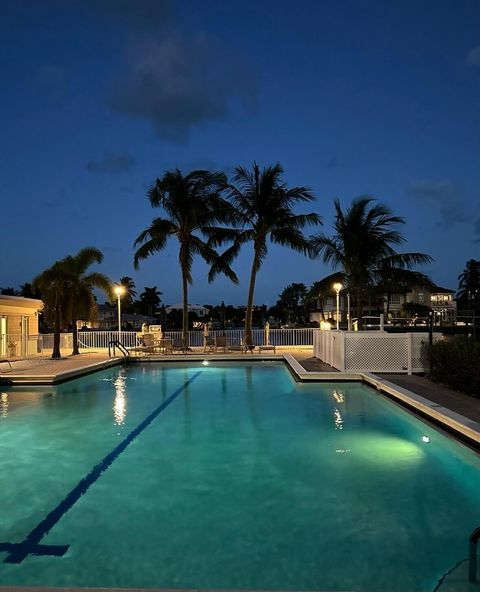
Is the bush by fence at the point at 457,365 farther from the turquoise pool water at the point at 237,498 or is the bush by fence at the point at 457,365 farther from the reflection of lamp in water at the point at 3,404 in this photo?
the reflection of lamp in water at the point at 3,404

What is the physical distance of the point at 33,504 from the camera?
4898 millimetres

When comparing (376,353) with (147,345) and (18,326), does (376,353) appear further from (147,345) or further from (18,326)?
(18,326)

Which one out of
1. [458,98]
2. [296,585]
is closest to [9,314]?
[296,585]

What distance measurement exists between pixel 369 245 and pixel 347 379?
326 inches

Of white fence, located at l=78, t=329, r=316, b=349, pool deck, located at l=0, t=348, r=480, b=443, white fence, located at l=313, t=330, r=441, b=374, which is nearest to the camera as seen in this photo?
pool deck, located at l=0, t=348, r=480, b=443

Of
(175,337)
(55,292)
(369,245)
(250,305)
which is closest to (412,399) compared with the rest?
(369,245)

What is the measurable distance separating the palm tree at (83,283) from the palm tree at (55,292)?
0.21m

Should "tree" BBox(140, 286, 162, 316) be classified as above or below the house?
above

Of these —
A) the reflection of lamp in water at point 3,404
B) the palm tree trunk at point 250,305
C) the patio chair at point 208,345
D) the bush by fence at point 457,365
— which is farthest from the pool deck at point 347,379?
the palm tree trunk at point 250,305

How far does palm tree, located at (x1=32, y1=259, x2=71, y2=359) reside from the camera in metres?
17.9

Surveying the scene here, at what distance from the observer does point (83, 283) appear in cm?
1902

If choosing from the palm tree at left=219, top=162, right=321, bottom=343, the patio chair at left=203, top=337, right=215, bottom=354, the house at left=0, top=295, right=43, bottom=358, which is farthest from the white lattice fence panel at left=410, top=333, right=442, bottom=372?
the house at left=0, top=295, right=43, bottom=358

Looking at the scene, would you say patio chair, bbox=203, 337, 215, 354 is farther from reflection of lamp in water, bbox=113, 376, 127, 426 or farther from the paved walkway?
reflection of lamp in water, bbox=113, 376, 127, 426

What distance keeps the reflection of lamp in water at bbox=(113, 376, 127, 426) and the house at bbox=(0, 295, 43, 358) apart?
602 cm
